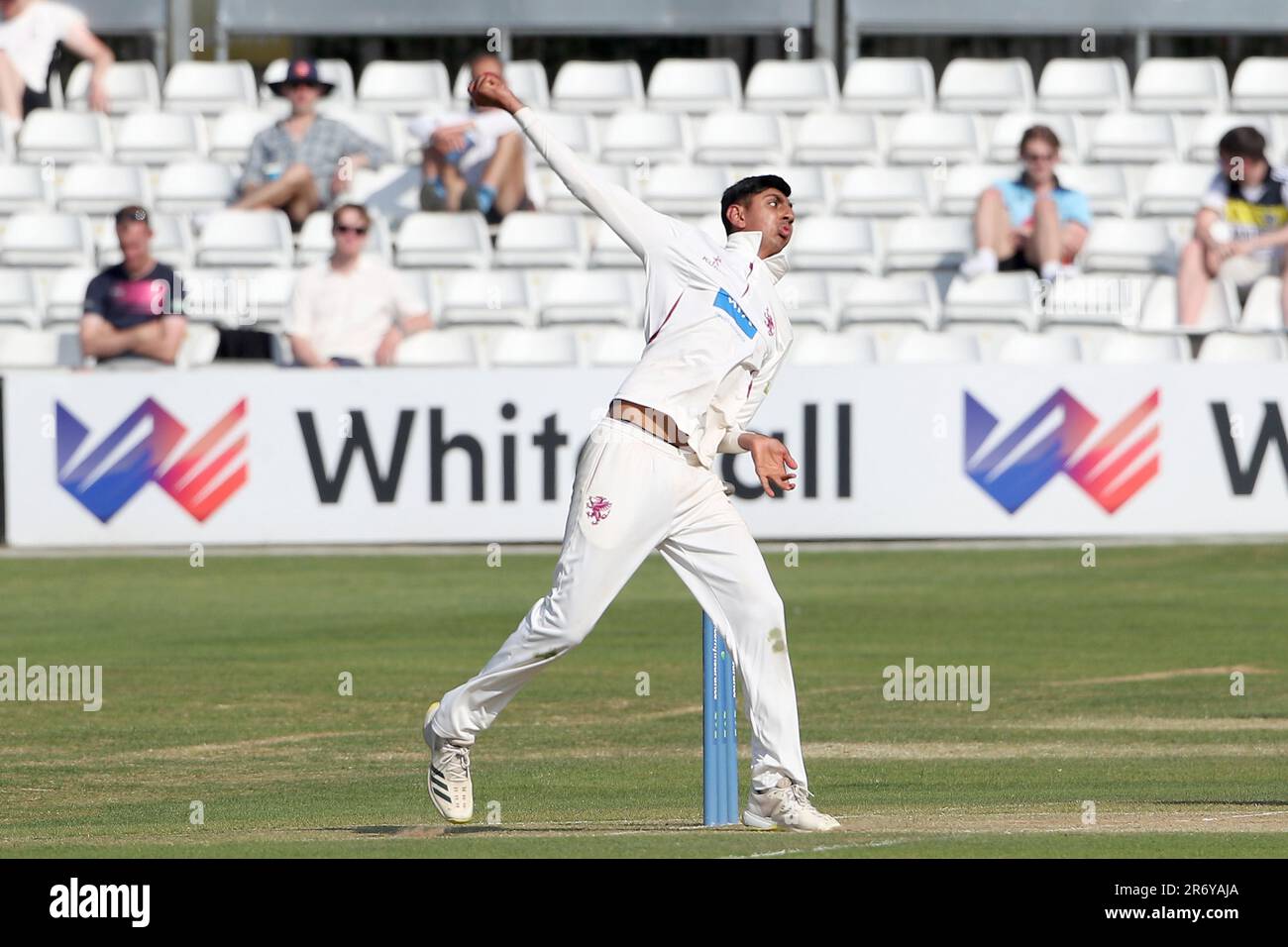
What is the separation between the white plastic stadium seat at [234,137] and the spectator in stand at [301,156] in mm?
997

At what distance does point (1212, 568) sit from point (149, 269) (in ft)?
26.1

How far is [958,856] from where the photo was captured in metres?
7.07

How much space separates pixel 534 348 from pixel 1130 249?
197 inches

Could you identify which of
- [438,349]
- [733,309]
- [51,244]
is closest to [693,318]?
[733,309]

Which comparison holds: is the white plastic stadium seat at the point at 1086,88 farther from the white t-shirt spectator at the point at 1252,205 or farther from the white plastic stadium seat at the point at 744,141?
the white t-shirt spectator at the point at 1252,205

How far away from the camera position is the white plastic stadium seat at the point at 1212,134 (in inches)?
818

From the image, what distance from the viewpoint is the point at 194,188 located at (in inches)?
819

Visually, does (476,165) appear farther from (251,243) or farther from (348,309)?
(348,309)

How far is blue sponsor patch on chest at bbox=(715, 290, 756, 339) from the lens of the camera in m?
8.09

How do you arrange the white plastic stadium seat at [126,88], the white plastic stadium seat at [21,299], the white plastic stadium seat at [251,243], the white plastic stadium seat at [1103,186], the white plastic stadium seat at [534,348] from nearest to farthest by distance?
the white plastic stadium seat at [534,348]
the white plastic stadium seat at [21,299]
the white plastic stadium seat at [251,243]
the white plastic stadium seat at [1103,186]
the white plastic stadium seat at [126,88]

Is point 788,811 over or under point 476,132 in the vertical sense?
under

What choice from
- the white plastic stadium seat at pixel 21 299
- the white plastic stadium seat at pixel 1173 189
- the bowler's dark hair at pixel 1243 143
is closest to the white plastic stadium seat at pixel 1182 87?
the white plastic stadium seat at pixel 1173 189

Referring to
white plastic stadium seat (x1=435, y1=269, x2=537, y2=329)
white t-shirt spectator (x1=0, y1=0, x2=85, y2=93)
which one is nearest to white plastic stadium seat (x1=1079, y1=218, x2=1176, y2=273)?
white plastic stadium seat (x1=435, y1=269, x2=537, y2=329)

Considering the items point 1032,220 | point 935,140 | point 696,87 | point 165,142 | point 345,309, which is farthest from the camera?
point 696,87
